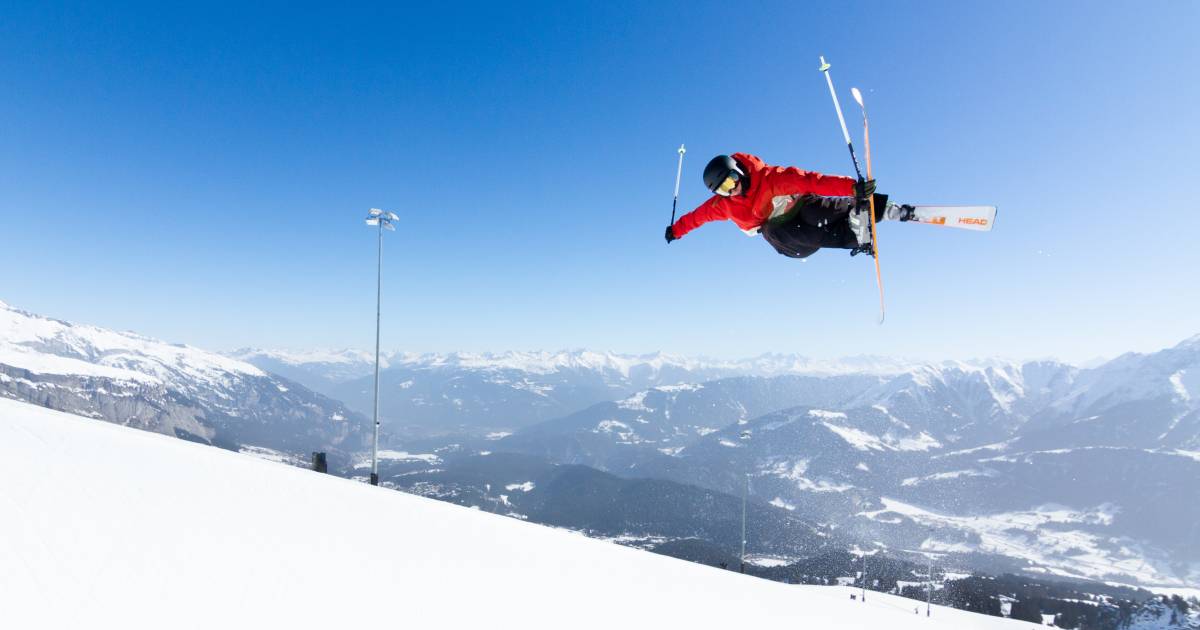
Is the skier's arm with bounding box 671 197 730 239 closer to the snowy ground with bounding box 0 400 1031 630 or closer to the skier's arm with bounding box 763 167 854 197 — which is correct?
the skier's arm with bounding box 763 167 854 197

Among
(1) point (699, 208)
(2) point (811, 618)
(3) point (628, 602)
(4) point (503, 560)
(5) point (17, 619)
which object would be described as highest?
(1) point (699, 208)

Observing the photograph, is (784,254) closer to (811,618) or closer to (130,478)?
(811,618)

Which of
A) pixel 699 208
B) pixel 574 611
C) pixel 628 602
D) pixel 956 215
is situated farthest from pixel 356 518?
pixel 956 215

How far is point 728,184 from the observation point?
21.7 ft

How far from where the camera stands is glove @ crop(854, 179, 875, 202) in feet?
19.7

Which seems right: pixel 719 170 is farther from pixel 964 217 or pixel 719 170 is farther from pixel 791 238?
pixel 964 217

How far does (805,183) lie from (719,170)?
1058 millimetres

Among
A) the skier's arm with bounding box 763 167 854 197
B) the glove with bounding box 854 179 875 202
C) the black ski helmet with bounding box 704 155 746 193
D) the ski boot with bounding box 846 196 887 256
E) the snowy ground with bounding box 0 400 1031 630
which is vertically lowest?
the snowy ground with bounding box 0 400 1031 630

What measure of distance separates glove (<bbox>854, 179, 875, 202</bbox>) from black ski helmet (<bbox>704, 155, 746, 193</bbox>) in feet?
4.49

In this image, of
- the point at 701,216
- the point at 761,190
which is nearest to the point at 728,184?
the point at 761,190

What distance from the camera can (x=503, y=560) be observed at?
4.91 meters

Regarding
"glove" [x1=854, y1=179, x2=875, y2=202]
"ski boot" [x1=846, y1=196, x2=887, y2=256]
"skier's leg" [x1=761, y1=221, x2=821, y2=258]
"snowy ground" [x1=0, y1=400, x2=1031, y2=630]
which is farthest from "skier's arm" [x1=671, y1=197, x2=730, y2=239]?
"snowy ground" [x1=0, y1=400, x2=1031, y2=630]

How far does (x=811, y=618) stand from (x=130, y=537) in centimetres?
695

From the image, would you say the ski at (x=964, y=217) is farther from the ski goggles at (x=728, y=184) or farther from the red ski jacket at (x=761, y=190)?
the ski goggles at (x=728, y=184)
